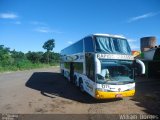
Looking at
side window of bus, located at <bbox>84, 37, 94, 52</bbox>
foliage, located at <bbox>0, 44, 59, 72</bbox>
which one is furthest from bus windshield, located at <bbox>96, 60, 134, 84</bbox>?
foliage, located at <bbox>0, 44, 59, 72</bbox>

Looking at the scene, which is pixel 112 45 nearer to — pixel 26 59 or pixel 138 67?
pixel 138 67

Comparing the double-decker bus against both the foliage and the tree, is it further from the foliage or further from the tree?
the tree

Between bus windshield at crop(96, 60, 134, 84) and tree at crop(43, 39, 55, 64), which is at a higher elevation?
tree at crop(43, 39, 55, 64)

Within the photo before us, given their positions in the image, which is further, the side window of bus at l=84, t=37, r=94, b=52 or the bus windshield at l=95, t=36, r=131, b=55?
the side window of bus at l=84, t=37, r=94, b=52

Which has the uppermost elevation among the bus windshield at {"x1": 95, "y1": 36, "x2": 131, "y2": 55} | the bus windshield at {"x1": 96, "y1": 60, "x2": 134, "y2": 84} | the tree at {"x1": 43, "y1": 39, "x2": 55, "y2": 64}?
the tree at {"x1": 43, "y1": 39, "x2": 55, "y2": 64}

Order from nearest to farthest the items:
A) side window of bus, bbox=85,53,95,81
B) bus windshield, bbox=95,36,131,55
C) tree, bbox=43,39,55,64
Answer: side window of bus, bbox=85,53,95,81
bus windshield, bbox=95,36,131,55
tree, bbox=43,39,55,64

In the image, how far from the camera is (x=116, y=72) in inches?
440

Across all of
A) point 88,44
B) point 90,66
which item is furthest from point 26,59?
point 90,66

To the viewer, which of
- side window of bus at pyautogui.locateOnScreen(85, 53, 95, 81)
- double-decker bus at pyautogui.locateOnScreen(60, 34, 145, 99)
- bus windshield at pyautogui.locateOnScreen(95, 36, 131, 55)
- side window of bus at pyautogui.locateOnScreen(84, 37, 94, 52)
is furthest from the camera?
side window of bus at pyautogui.locateOnScreen(84, 37, 94, 52)

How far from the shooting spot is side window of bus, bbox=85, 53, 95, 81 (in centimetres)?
1152

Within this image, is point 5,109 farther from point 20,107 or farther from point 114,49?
point 114,49

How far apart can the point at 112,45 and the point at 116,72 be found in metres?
1.71

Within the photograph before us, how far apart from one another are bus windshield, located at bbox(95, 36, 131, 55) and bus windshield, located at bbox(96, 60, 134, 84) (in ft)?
2.29

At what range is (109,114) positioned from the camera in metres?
9.22
